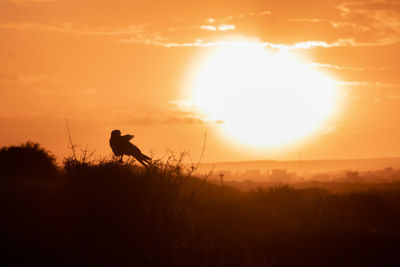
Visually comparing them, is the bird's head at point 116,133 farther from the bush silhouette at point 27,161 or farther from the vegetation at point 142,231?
the bush silhouette at point 27,161

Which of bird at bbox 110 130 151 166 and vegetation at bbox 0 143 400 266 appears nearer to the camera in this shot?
vegetation at bbox 0 143 400 266

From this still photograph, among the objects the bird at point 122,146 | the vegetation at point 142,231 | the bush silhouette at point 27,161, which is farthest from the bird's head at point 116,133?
the bush silhouette at point 27,161

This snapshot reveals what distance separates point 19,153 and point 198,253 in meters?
12.1

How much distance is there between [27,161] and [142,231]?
35.7 ft

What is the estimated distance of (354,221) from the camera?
865 inches

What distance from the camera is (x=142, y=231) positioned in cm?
1189

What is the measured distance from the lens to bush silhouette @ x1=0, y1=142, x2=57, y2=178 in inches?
795

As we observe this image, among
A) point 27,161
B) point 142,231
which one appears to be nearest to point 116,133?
point 142,231

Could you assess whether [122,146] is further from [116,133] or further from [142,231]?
[142,231]

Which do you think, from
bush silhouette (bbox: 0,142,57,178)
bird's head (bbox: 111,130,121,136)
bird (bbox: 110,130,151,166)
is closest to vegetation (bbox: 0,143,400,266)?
bird (bbox: 110,130,151,166)

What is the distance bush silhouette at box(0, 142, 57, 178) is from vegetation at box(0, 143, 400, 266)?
5159mm

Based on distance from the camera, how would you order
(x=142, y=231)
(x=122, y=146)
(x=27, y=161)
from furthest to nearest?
(x=27, y=161), (x=122, y=146), (x=142, y=231)

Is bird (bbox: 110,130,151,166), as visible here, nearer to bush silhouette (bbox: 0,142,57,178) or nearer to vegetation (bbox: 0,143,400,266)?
vegetation (bbox: 0,143,400,266)

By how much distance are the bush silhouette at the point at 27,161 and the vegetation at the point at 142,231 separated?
516 centimetres
